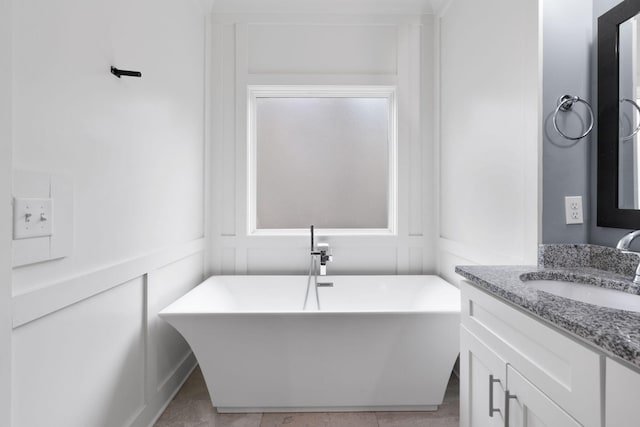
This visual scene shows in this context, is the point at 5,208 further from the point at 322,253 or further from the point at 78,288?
the point at 322,253

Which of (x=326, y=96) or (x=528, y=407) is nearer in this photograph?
(x=528, y=407)

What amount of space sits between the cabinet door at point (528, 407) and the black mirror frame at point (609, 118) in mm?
765

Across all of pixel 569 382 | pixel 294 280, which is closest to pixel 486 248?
pixel 569 382

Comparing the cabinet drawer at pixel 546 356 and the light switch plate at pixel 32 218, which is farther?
the light switch plate at pixel 32 218

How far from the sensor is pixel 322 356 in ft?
5.32

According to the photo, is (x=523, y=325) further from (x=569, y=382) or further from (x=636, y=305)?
(x=636, y=305)

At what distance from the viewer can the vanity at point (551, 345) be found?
25.2 inches

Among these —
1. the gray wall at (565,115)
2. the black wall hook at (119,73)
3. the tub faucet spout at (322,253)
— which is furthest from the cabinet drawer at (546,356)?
the black wall hook at (119,73)

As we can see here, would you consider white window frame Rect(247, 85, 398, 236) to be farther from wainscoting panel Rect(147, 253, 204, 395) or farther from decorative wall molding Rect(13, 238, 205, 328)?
decorative wall molding Rect(13, 238, 205, 328)

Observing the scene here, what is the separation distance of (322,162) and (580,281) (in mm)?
1846

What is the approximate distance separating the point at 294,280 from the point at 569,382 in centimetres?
179

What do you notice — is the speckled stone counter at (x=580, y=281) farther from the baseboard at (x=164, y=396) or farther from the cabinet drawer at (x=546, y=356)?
the baseboard at (x=164, y=396)

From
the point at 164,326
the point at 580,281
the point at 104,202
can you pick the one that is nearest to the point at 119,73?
the point at 104,202

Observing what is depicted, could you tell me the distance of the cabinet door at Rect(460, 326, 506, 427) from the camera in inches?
40.4
